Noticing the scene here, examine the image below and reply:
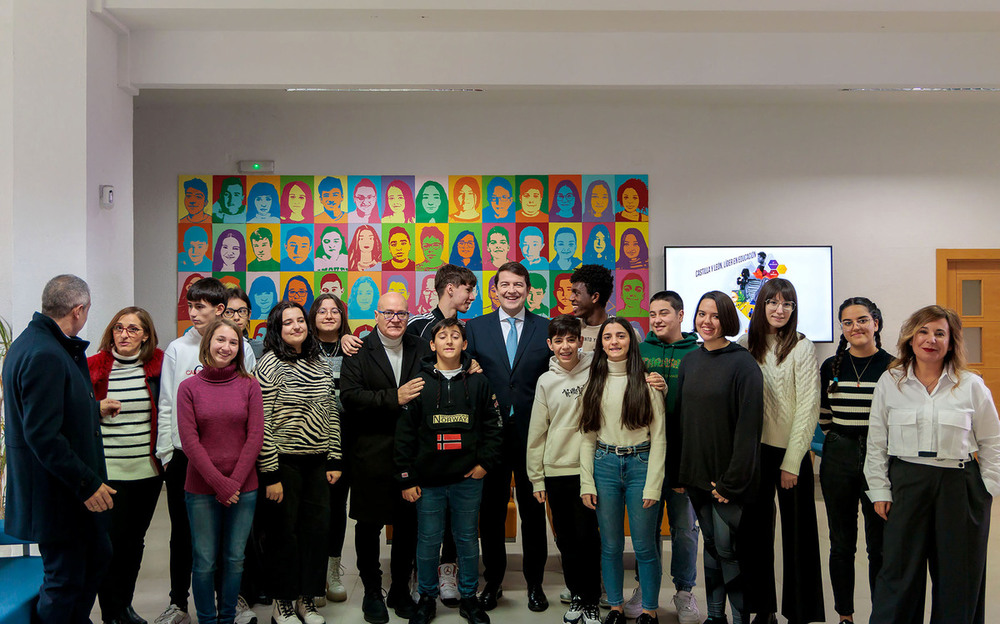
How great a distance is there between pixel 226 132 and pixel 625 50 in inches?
132

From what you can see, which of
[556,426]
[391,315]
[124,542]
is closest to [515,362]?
[556,426]

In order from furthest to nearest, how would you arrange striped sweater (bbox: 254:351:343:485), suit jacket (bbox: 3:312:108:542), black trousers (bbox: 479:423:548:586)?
black trousers (bbox: 479:423:548:586), striped sweater (bbox: 254:351:343:485), suit jacket (bbox: 3:312:108:542)

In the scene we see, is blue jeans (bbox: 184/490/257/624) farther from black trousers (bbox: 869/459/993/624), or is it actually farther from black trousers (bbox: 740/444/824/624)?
black trousers (bbox: 869/459/993/624)

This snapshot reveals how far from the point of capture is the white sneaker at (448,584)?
354 cm

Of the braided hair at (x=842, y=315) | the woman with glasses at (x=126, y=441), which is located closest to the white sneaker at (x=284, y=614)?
the woman with glasses at (x=126, y=441)

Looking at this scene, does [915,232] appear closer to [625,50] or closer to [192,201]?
[625,50]

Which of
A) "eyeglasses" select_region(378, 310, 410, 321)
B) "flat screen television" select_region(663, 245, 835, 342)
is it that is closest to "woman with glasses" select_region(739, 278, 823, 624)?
"eyeglasses" select_region(378, 310, 410, 321)

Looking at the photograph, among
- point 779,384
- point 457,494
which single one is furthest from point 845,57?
point 457,494

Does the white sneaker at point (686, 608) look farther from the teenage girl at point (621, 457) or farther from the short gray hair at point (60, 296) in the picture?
the short gray hair at point (60, 296)

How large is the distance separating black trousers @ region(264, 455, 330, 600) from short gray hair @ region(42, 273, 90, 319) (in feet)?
3.39

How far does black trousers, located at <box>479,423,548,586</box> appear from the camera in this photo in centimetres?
343

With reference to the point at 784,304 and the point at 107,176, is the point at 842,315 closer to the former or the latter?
the point at 784,304

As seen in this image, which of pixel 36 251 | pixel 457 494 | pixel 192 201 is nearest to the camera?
pixel 457 494

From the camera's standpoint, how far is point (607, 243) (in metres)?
6.18
